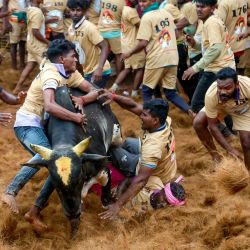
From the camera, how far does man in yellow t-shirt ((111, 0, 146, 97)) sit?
9.30 m

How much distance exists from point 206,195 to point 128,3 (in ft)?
13.3

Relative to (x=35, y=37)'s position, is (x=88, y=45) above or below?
above

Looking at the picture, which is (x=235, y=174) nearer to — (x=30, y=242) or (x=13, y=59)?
(x=30, y=242)

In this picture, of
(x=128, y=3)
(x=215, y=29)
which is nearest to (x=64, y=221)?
(x=215, y=29)

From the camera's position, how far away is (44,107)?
221 inches

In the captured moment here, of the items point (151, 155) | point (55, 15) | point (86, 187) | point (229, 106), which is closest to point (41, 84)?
point (86, 187)

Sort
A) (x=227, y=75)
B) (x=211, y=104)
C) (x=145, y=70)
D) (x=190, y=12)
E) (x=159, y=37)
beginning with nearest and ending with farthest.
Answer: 1. (x=227, y=75)
2. (x=211, y=104)
3. (x=159, y=37)
4. (x=145, y=70)
5. (x=190, y=12)

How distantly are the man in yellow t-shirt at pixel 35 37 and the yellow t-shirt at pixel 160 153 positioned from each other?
4.22 meters

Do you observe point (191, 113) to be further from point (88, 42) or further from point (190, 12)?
point (190, 12)

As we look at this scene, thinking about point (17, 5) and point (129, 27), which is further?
point (17, 5)

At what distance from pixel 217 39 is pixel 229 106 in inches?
51.4

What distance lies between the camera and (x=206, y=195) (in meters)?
6.30

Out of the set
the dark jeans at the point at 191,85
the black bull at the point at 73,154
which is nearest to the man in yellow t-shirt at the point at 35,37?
the dark jeans at the point at 191,85

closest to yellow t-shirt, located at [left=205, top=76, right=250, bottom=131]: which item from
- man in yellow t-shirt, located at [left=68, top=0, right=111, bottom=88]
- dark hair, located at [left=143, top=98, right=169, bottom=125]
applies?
dark hair, located at [left=143, top=98, right=169, bottom=125]
